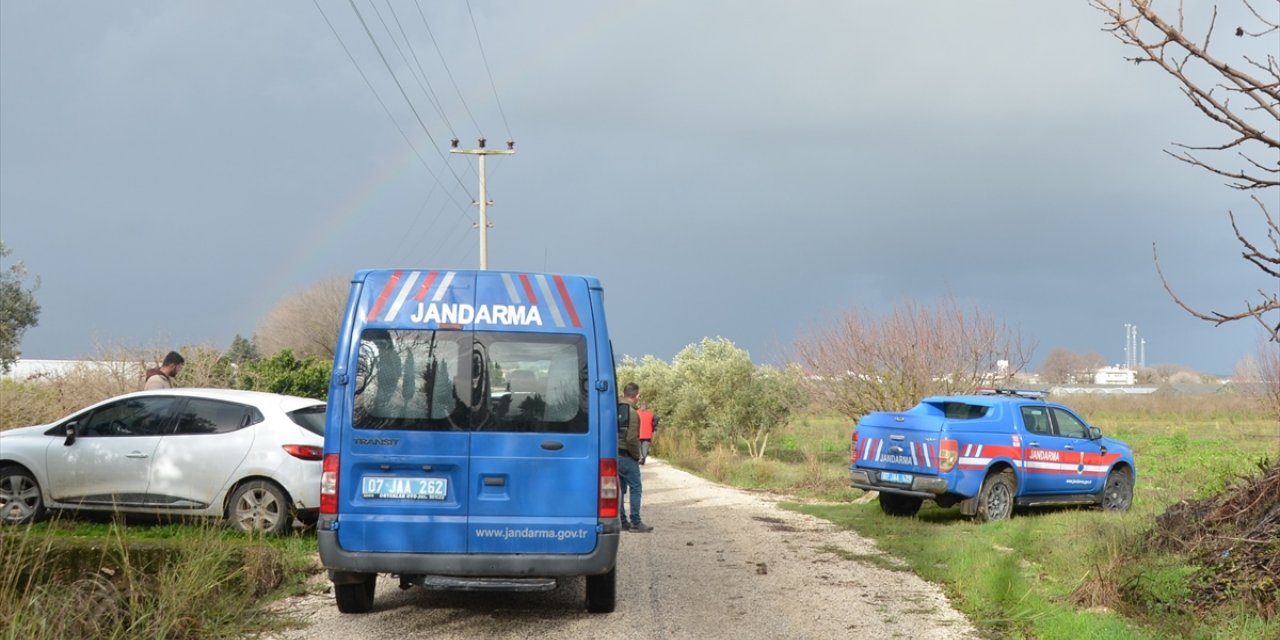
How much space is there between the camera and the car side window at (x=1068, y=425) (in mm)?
16750

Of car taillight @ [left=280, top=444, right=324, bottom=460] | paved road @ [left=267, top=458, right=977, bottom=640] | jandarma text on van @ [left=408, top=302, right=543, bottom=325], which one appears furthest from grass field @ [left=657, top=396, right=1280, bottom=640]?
car taillight @ [left=280, top=444, right=324, bottom=460]

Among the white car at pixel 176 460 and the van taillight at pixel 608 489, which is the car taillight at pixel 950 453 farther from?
the van taillight at pixel 608 489

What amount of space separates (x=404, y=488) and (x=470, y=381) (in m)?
0.88

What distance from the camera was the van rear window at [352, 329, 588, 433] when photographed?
8.11 m

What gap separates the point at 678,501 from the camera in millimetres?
19984

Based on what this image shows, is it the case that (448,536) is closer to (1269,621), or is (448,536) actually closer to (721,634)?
(721,634)

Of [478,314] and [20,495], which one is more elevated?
[478,314]

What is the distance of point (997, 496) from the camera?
617 inches

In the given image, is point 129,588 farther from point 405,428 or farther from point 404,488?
point 405,428

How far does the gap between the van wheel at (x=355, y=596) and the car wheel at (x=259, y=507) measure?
134 inches

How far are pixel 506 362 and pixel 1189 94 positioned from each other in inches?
186

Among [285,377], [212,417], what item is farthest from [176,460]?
[285,377]

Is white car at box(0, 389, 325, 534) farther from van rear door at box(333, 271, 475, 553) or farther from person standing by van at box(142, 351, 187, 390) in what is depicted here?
van rear door at box(333, 271, 475, 553)

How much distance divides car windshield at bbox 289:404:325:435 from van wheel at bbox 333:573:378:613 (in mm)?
3695
